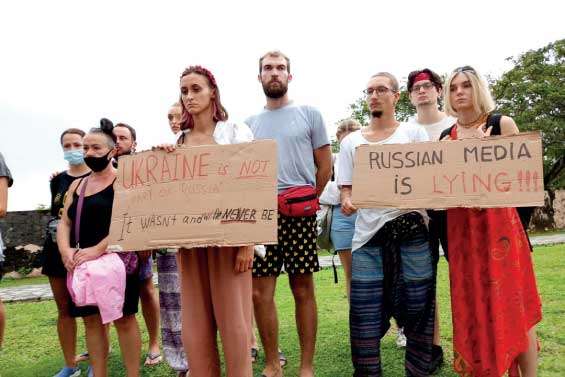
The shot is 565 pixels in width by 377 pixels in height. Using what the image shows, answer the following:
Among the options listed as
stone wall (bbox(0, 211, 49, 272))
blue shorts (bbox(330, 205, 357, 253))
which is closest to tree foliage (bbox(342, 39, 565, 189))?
stone wall (bbox(0, 211, 49, 272))

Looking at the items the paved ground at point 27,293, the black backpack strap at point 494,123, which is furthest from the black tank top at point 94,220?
the paved ground at point 27,293

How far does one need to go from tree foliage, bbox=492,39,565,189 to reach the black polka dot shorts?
22.2 m

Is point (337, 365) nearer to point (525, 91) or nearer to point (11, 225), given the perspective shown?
point (11, 225)

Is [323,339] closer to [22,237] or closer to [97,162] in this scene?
[97,162]

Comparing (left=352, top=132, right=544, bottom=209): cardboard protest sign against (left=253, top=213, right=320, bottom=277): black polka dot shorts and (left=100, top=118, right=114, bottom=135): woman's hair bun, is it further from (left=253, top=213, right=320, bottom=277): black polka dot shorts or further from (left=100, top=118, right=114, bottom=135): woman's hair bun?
(left=100, top=118, right=114, bottom=135): woman's hair bun

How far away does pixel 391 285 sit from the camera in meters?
2.97

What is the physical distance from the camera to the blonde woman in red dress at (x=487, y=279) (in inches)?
106

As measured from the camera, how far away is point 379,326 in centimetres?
294

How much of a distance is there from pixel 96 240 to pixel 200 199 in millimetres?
984

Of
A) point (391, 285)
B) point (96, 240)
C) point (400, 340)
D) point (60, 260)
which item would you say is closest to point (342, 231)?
point (400, 340)

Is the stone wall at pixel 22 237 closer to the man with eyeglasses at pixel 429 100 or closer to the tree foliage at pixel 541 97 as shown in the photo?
the man with eyeglasses at pixel 429 100

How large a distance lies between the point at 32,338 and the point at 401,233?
432 centimetres

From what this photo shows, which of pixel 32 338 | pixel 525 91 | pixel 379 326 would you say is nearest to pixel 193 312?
pixel 379 326

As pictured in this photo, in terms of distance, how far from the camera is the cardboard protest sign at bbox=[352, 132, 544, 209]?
2.59 meters
